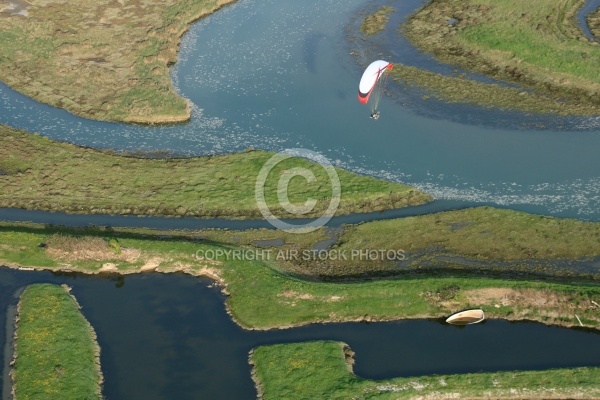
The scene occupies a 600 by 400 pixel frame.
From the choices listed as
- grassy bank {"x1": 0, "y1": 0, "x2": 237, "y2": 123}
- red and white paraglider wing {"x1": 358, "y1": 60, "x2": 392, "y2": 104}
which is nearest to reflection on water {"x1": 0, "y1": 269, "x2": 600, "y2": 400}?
red and white paraglider wing {"x1": 358, "y1": 60, "x2": 392, "y2": 104}

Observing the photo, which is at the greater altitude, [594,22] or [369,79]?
[594,22]

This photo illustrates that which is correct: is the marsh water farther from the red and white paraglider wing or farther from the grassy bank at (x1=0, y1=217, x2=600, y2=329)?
the red and white paraglider wing

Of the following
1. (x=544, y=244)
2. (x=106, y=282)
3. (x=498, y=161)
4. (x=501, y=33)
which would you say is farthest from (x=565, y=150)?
(x=106, y=282)

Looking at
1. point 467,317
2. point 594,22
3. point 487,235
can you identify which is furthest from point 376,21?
point 467,317

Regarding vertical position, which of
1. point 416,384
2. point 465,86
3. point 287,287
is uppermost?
point 465,86

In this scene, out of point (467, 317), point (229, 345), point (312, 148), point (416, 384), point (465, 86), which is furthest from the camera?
point (465, 86)

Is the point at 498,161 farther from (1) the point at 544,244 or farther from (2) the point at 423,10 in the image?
(2) the point at 423,10

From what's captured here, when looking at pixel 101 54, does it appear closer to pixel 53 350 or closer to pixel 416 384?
pixel 53 350

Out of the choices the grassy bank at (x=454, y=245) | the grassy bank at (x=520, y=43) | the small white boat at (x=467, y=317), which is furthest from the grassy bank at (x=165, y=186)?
the grassy bank at (x=520, y=43)
